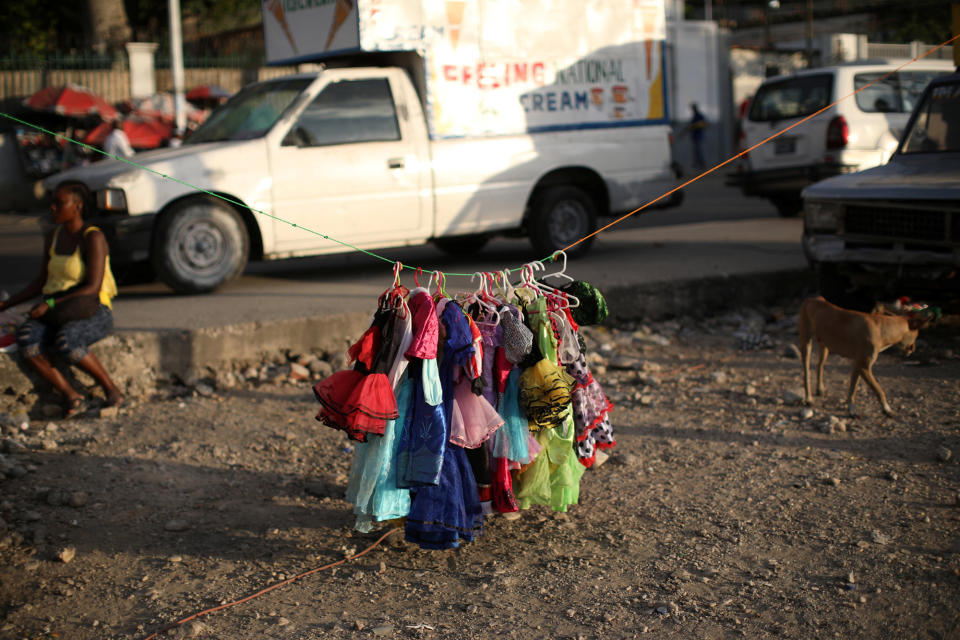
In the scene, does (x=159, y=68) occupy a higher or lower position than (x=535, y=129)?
higher

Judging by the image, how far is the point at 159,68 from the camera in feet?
65.1

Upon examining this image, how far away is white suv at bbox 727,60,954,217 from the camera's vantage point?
11070mm

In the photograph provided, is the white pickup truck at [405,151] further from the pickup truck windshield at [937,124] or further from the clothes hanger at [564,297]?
the clothes hanger at [564,297]

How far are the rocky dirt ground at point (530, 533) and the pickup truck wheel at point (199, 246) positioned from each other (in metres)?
1.71

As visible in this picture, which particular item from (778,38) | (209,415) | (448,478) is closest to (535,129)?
(209,415)

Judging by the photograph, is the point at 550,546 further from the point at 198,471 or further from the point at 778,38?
the point at 778,38

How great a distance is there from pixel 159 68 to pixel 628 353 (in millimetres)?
16418

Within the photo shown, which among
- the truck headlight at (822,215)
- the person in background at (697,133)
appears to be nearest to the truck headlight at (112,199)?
the truck headlight at (822,215)

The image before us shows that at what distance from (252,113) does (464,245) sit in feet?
8.53

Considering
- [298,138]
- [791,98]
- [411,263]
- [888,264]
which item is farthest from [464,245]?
[791,98]

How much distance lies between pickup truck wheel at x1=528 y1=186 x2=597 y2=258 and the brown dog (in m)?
3.51

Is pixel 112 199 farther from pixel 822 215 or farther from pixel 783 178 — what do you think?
pixel 783 178

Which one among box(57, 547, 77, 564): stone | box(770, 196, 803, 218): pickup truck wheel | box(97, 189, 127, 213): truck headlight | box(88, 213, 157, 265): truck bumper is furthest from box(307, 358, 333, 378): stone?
box(770, 196, 803, 218): pickup truck wheel

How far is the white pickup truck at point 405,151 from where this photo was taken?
694 cm
